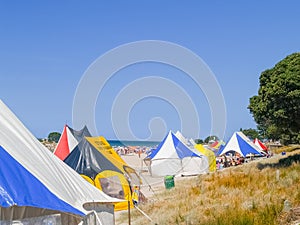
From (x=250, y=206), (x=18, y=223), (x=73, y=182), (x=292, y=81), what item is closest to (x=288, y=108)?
(x=292, y=81)

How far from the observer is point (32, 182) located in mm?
5918

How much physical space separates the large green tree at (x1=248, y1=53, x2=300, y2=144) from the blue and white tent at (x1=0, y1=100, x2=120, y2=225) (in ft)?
47.1

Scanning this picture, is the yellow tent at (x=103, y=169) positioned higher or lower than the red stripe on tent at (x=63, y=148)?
lower

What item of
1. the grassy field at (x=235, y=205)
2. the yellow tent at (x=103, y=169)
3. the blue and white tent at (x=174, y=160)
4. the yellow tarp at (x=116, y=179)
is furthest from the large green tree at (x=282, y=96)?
the blue and white tent at (x=174, y=160)

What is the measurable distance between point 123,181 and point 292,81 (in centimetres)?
928

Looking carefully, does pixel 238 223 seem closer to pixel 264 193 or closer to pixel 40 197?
pixel 264 193

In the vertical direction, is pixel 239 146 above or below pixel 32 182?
above

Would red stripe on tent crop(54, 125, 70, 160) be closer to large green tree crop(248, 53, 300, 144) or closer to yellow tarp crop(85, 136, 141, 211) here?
yellow tarp crop(85, 136, 141, 211)

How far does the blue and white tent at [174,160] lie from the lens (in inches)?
1167

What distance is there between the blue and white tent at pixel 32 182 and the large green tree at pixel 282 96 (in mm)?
14356

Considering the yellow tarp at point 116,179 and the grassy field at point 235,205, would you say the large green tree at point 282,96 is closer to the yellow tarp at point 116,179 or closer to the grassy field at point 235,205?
the grassy field at point 235,205

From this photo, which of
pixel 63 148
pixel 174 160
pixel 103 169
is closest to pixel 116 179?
pixel 103 169

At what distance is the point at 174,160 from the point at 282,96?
11.3 m

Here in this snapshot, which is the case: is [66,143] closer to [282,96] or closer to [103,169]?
[103,169]
